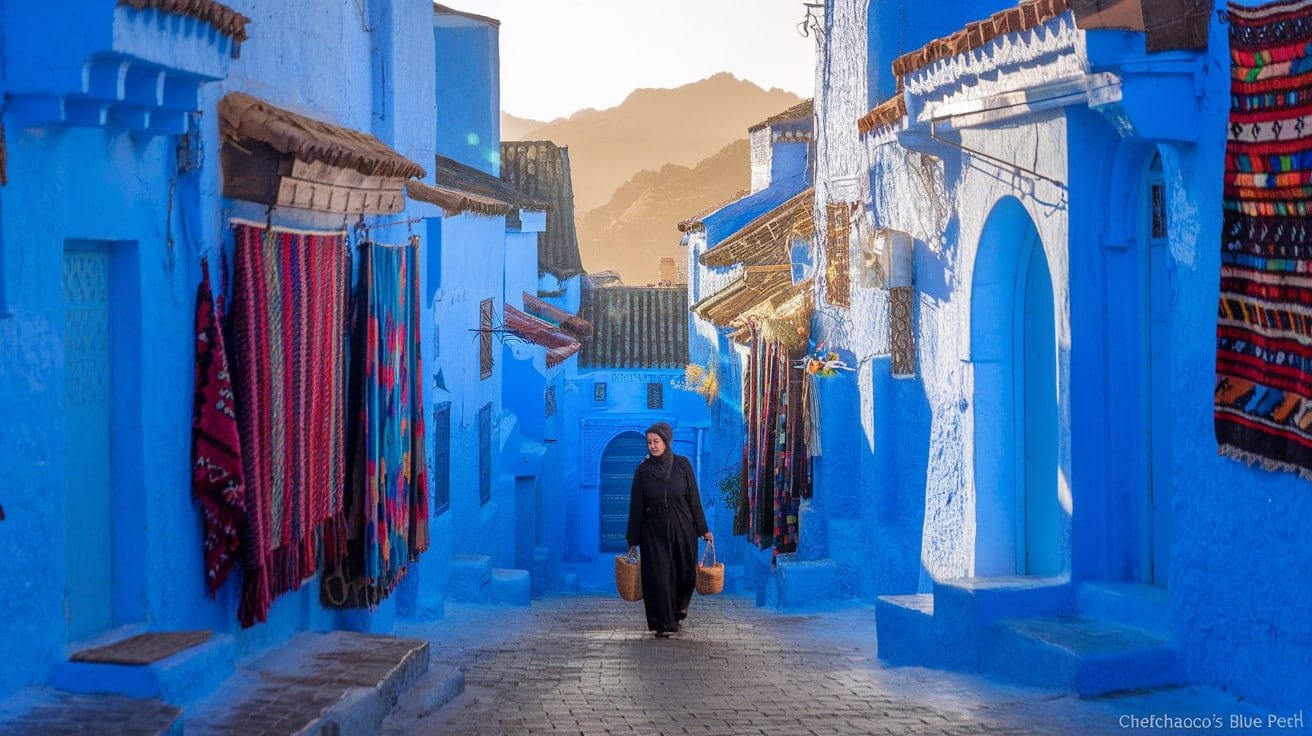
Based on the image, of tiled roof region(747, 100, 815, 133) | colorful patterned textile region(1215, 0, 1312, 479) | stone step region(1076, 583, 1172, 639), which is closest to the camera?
colorful patterned textile region(1215, 0, 1312, 479)

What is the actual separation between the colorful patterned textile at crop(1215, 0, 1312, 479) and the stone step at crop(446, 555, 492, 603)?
9867 millimetres

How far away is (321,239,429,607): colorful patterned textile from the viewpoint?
8.92 metres

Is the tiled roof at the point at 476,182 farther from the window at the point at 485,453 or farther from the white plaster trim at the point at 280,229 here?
the white plaster trim at the point at 280,229

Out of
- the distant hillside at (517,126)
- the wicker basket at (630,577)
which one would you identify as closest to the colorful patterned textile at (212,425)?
the wicker basket at (630,577)

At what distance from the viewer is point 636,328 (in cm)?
3531

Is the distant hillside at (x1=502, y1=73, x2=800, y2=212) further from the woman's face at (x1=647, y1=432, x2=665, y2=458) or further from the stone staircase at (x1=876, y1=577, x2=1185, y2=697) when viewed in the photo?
the stone staircase at (x1=876, y1=577, x2=1185, y2=697)

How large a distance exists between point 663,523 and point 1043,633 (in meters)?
4.32

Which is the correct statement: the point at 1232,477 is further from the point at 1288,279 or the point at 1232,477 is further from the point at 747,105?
the point at 747,105

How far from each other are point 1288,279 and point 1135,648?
207 centimetres

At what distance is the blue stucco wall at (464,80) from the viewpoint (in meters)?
22.0

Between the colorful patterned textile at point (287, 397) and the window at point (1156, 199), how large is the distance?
14.7 ft

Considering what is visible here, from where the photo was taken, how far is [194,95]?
6031mm

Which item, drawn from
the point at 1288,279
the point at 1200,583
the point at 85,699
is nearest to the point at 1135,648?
the point at 1200,583

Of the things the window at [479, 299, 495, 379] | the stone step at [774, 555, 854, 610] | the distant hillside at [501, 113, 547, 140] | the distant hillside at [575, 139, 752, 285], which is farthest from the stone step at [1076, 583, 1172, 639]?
the distant hillside at [501, 113, 547, 140]
